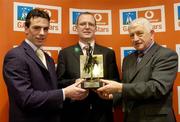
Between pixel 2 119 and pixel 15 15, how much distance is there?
2.90 feet

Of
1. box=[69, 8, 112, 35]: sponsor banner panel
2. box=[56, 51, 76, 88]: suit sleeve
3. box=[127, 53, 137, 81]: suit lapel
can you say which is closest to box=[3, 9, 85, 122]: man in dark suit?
box=[56, 51, 76, 88]: suit sleeve

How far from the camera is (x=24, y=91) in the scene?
180 centimetres

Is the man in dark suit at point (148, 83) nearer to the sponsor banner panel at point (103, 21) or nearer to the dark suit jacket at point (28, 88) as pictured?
the dark suit jacket at point (28, 88)

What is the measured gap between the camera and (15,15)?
2.50m

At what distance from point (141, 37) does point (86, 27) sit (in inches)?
20.4

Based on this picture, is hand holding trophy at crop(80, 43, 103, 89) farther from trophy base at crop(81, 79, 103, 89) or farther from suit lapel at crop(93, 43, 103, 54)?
suit lapel at crop(93, 43, 103, 54)

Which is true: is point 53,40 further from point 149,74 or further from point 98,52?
point 149,74

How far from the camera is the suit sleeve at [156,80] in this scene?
194cm

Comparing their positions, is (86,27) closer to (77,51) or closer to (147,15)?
(77,51)

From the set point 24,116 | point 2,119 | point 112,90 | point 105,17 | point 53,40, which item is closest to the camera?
point 24,116

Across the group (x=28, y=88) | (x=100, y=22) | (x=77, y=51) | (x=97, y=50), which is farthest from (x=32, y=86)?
(x=100, y=22)

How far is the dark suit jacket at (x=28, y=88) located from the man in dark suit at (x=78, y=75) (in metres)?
0.42

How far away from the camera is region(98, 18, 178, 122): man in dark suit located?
6.41 ft

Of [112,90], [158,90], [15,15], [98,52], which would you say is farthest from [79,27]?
[158,90]
